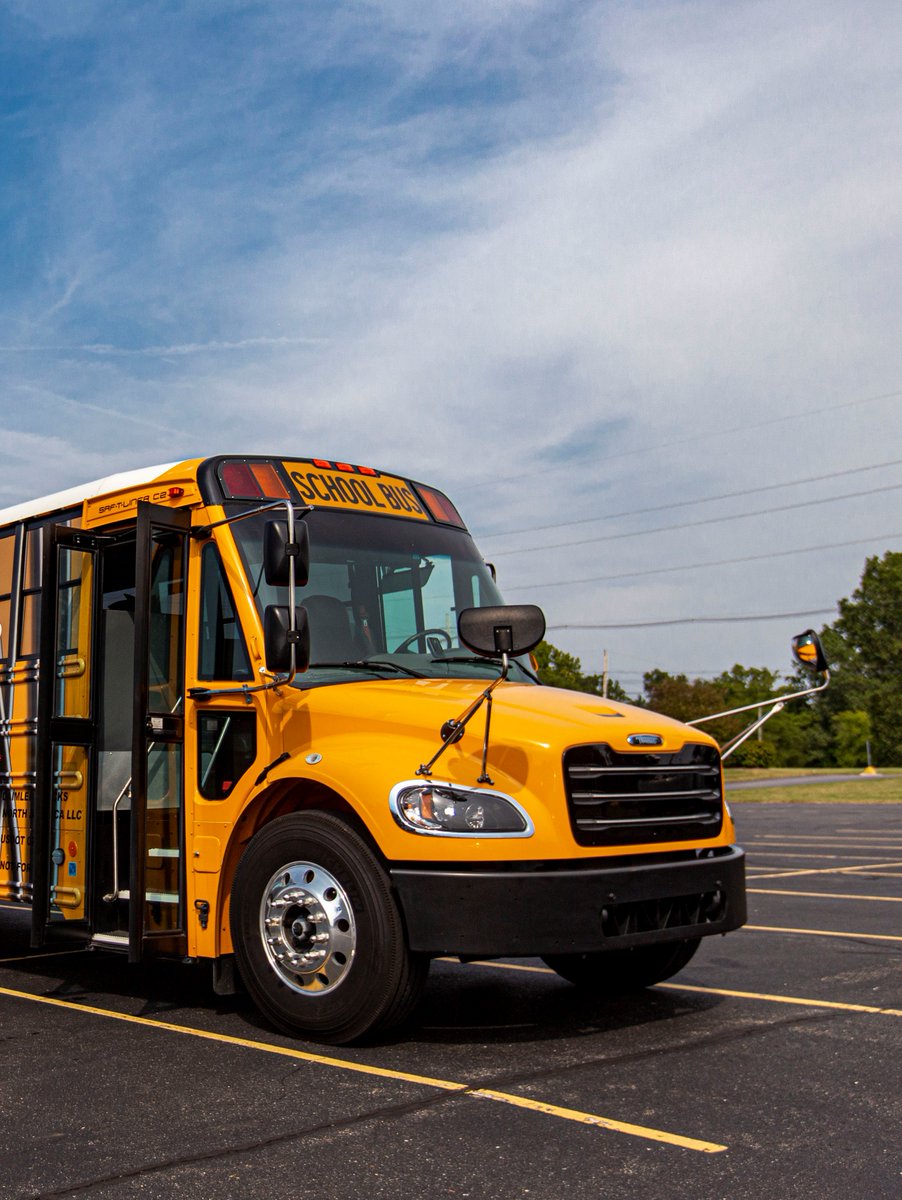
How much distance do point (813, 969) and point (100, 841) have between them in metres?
4.18

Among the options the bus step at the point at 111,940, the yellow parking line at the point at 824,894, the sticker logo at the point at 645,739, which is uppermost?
the sticker logo at the point at 645,739

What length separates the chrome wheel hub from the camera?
5.66 m

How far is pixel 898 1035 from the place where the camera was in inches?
231

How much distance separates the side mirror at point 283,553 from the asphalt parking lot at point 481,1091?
204cm

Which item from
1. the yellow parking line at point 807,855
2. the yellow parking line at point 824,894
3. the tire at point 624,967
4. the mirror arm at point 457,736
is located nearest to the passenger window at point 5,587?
the mirror arm at point 457,736

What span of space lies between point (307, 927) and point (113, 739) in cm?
210

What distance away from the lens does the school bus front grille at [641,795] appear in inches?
219

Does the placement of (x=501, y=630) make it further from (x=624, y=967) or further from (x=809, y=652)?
(x=624, y=967)

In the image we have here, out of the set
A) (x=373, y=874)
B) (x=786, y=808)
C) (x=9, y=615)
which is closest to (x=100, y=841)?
(x=9, y=615)

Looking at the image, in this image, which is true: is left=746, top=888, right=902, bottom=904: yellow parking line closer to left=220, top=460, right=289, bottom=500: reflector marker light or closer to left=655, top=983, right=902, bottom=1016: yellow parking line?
left=655, top=983, right=902, bottom=1016: yellow parking line

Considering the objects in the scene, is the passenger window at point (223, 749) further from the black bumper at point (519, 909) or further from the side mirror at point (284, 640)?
the black bumper at point (519, 909)

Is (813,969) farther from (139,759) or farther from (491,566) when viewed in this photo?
(139,759)

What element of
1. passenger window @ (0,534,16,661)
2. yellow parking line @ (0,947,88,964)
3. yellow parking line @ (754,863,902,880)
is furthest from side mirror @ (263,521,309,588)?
yellow parking line @ (754,863,902,880)

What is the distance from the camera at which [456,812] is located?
5500 mm
